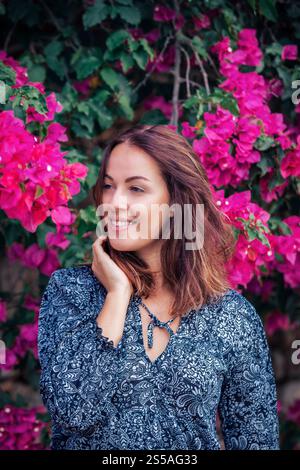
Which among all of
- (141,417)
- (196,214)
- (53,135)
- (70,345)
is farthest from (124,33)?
(141,417)

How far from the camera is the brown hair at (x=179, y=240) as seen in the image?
171 centimetres

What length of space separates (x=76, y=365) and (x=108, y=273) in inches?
10.1

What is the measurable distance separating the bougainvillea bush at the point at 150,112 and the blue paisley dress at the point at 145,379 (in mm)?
306

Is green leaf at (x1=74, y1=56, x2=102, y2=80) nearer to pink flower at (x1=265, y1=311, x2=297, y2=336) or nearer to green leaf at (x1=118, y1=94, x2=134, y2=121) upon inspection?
green leaf at (x1=118, y1=94, x2=134, y2=121)

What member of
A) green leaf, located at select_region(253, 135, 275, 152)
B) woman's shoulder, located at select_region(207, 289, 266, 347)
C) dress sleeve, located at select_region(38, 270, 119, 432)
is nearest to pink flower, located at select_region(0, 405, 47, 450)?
dress sleeve, located at select_region(38, 270, 119, 432)

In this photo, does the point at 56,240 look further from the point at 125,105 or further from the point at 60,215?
the point at 125,105

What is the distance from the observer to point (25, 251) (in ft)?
7.55

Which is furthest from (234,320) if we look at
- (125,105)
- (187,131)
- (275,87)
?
(275,87)

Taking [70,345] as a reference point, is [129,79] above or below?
above

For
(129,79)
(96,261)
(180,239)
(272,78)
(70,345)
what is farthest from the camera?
(129,79)

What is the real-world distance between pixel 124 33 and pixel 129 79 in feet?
1.12

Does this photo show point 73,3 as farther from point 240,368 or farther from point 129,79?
point 240,368

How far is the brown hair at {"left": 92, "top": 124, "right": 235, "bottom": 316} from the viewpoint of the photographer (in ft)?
5.62

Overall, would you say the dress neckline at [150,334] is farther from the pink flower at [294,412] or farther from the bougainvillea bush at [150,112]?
the pink flower at [294,412]
